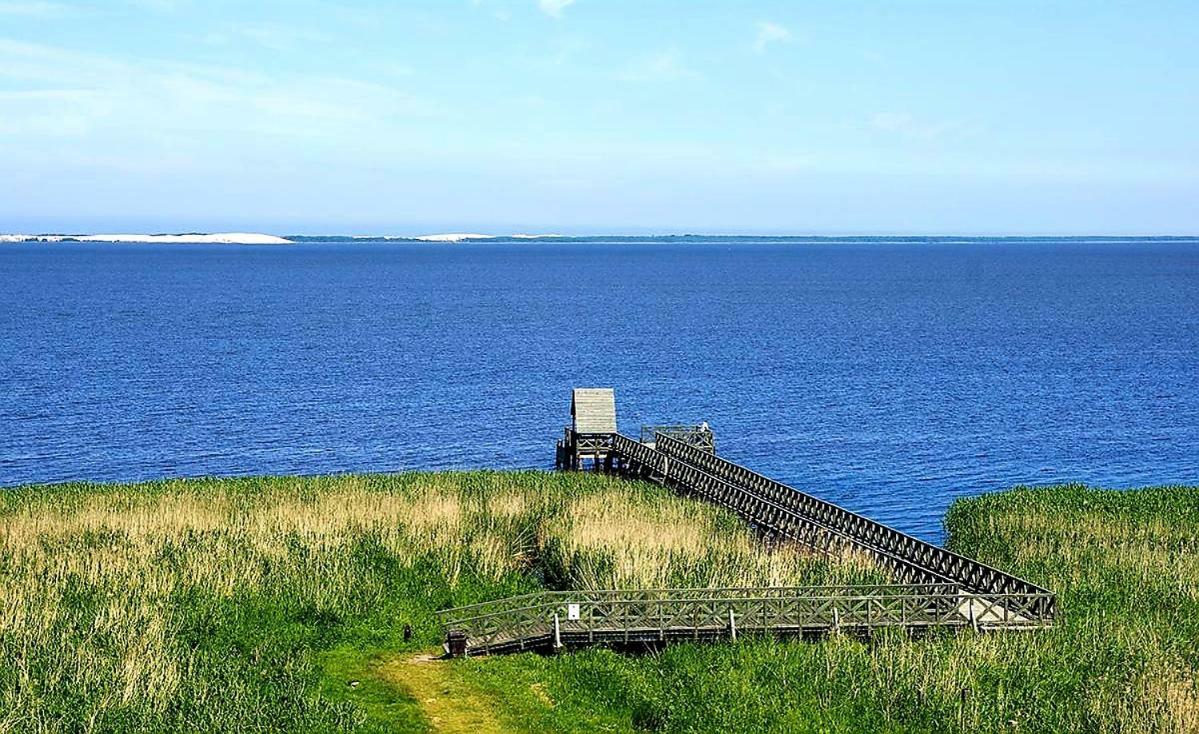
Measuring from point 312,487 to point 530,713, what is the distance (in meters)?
23.7

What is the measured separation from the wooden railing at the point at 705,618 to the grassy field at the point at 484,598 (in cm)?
70

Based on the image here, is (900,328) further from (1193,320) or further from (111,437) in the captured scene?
(111,437)

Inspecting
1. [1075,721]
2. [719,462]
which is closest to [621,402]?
[719,462]

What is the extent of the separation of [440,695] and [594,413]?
31.2 meters

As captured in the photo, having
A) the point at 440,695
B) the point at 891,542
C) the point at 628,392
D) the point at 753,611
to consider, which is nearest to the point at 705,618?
the point at 753,611

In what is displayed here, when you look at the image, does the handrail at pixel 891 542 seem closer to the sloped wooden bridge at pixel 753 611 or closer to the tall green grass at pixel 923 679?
the sloped wooden bridge at pixel 753 611

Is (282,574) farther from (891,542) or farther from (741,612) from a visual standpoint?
(891,542)

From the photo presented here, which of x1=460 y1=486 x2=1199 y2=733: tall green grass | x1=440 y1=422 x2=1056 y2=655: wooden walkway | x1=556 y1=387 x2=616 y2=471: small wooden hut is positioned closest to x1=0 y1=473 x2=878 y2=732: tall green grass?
x1=440 y1=422 x2=1056 y2=655: wooden walkway

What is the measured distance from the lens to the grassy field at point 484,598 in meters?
25.5

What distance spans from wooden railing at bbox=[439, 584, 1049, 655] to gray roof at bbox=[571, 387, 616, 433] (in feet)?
85.8

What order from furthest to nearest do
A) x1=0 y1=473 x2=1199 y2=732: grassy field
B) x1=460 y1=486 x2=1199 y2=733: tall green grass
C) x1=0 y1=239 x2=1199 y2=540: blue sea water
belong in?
x1=0 y1=239 x2=1199 y2=540: blue sea water, x1=0 y1=473 x2=1199 y2=732: grassy field, x1=460 y1=486 x2=1199 y2=733: tall green grass

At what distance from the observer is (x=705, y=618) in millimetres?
30594

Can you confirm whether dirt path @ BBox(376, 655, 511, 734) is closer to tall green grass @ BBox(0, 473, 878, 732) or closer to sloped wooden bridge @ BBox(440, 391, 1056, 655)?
tall green grass @ BBox(0, 473, 878, 732)

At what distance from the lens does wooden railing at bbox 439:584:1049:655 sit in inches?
1192
